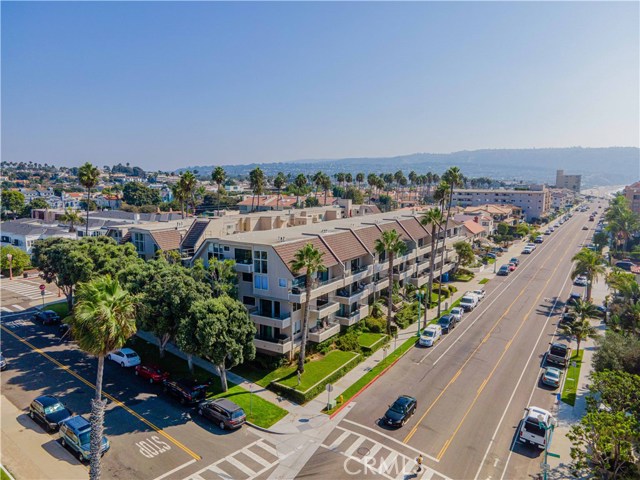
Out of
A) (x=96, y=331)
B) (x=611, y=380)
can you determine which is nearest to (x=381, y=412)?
(x=611, y=380)

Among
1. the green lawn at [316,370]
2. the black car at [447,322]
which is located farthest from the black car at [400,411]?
the black car at [447,322]

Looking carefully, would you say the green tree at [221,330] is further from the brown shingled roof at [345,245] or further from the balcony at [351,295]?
the brown shingled roof at [345,245]

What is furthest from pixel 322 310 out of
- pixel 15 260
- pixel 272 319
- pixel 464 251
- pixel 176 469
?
pixel 15 260

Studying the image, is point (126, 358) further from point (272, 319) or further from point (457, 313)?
point (457, 313)

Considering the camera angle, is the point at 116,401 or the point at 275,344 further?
the point at 275,344

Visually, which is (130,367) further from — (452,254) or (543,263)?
(543,263)

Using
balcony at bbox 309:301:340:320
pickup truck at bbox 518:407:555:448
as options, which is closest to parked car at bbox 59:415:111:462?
balcony at bbox 309:301:340:320

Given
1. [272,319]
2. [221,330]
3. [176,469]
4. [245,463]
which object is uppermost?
[221,330]
